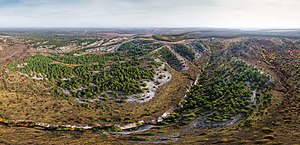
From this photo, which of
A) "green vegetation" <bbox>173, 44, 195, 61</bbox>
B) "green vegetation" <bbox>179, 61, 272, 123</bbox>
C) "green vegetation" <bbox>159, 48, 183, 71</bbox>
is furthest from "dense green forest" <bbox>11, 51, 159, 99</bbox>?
"green vegetation" <bbox>173, 44, 195, 61</bbox>

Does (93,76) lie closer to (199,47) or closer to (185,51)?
(185,51)

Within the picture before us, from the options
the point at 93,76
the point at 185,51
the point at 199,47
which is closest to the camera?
the point at 93,76

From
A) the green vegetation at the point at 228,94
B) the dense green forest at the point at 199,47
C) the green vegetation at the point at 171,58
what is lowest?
the green vegetation at the point at 228,94

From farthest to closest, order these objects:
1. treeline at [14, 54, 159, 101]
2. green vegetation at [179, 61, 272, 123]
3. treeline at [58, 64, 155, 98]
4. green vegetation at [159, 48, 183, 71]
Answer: green vegetation at [159, 48, 183, 71], treeline at [14, 54, 159, 101], treeline at [58, 64, 155, 98], green vegetation at [179, 61, 272, 123]

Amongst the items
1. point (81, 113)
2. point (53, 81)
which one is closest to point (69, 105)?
point (81, 113)

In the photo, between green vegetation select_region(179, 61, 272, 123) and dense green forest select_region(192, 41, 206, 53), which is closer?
green vegetation select_region(179, 61, 272, 123)

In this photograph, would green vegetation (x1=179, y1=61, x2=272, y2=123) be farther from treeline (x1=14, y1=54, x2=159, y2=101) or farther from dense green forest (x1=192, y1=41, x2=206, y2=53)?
dense green forest (x1=192, y1=41, x2=206, y2=53)

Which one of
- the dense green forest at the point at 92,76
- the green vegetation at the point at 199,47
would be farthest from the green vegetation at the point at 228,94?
the green vegetation at the point at 199,47

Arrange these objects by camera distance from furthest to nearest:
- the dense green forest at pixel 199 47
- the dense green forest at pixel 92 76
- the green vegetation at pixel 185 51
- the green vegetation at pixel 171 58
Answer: the dense green forest at pixel 199 47
the green vegetation at pixel 185 51
the green vegetation at pixel 171 58
the dense green forest at pixel 92 76

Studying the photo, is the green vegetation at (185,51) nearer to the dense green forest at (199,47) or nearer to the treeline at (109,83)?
the dense green forest at (199,47)

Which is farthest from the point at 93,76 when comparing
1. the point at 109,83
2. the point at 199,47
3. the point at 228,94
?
the point at 199,47

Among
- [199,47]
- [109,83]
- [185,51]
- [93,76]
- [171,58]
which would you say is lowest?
[109,83]

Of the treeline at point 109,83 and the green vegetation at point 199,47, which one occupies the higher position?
the green vegetation at point 199,47
